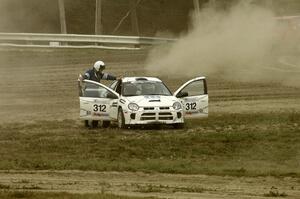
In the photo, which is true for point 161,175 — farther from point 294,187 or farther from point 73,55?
point 73,55

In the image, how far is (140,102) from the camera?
948 inches

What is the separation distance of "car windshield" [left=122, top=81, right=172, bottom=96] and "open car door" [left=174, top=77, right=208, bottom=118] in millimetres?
390

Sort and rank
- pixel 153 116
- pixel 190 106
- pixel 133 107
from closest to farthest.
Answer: pixel 153 116 < pixel 133 107 < pixel 190 106

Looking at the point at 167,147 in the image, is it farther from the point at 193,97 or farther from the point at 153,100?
the point at 193,97

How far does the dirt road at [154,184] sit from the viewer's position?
14.5m

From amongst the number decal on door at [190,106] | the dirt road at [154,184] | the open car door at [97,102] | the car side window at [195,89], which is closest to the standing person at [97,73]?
the open car door at [97,102]

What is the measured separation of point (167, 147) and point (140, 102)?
3881mm

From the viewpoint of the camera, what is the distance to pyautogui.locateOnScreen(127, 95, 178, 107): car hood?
24.0 m

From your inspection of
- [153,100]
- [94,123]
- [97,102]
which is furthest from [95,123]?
[153,100]

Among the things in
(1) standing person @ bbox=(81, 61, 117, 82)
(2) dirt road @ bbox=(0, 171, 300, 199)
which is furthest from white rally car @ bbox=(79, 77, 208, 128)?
(2) dirt road @ bbox=(0, 171, 300, 199)

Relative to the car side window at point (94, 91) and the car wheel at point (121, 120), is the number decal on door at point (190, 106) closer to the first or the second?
the car wheel at point (121, 120)

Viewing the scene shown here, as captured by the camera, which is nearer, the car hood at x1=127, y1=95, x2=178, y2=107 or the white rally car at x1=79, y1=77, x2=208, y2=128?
the white rally car at x1=79, y1=77, x2=208, y2=128

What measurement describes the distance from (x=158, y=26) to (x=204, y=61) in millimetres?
18950

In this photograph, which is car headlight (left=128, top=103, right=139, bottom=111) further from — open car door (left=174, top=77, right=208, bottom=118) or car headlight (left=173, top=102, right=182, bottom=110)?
open car door (left=174, top=77, right=208, bottom=118)
